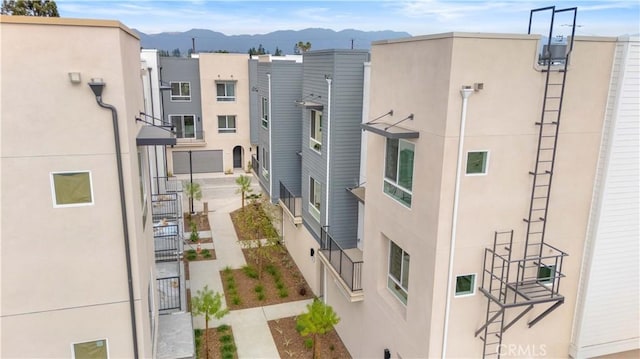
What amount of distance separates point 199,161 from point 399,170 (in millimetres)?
28226

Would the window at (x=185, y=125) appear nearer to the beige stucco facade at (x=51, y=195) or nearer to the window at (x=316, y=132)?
the window at (x=316, y=132)

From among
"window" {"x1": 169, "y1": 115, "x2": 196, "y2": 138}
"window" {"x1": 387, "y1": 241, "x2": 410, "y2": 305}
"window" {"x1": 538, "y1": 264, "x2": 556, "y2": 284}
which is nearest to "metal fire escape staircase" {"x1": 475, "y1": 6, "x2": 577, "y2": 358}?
"window" {"x1": 538, "y1": 264, "x2": 556, "y2": 284}

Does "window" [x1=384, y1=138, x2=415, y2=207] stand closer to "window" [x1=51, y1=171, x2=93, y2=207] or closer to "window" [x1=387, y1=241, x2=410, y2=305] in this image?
"window" [x1=387, y1=241, x2=410, y2=305]

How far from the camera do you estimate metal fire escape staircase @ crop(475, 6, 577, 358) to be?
8.54 metres

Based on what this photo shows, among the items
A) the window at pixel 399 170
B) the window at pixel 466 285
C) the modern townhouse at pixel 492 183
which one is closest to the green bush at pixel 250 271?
the modern townhouse at pixel 492 183

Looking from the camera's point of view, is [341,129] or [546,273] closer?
[546,273]

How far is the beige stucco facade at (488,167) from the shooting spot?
324 inches

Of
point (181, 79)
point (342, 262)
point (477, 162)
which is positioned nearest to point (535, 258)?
point (477, 162)

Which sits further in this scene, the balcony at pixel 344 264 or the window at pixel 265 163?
the window at pixel 265 163

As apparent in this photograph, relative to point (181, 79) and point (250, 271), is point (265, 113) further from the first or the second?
point (181, 79)

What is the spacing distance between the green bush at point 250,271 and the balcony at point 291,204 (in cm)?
295

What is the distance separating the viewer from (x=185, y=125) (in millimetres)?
35000

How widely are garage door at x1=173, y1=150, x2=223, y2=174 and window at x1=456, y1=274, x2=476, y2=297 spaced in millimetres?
29517

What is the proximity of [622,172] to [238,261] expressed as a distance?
1560 centimetres
